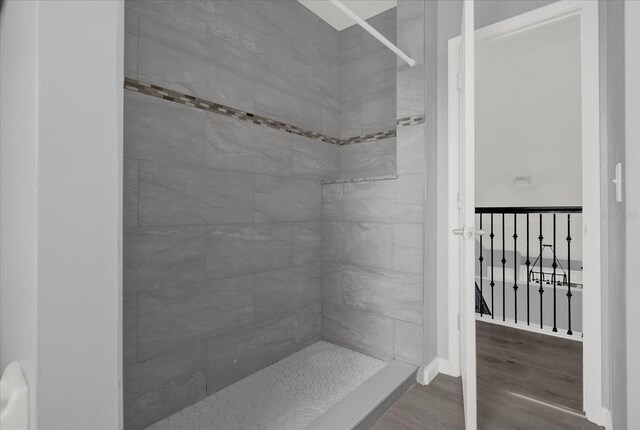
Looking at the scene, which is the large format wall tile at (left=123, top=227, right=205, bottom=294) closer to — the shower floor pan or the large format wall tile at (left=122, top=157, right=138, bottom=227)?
the large format wall tile at (left=122, top=157, right=138, bottom=227)

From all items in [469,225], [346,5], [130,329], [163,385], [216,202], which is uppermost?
[346,5]

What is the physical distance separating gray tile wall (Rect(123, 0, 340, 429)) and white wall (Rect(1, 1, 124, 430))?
42.6 inches

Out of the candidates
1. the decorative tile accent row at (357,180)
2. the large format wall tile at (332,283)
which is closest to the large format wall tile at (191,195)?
the decorative tile accent row at (357,180)

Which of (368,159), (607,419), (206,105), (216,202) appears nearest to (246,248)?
(216,202)

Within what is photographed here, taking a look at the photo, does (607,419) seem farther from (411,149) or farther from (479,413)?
(411,149)

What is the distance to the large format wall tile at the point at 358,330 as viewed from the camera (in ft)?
7.22

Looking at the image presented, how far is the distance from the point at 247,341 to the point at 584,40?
8.15 feet

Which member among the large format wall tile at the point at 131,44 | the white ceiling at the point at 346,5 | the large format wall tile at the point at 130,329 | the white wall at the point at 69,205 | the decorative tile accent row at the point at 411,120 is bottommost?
the large format wall tile at the point at 130,329

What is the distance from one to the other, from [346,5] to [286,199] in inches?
61.3

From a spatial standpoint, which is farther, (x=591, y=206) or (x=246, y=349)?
(x=246, y=349)

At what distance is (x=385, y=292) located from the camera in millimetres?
2201

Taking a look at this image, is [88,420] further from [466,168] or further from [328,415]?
[466,168]

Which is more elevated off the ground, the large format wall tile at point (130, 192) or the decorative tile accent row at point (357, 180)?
the decorative tile accent row at point (357, 180)

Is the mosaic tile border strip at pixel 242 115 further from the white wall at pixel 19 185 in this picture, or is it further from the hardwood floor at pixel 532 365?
the hardwood floor at pixel 532 365
